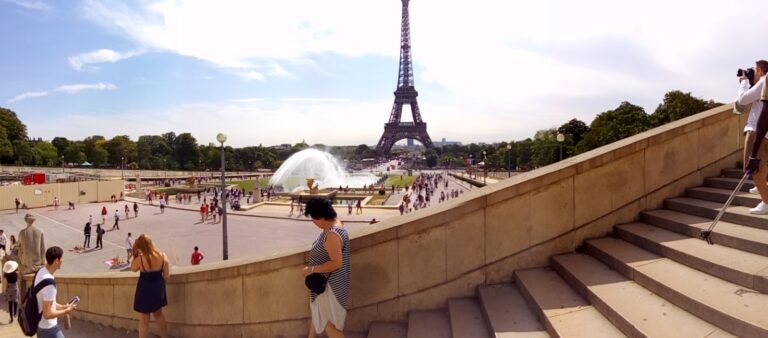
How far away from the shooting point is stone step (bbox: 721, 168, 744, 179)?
6.12m

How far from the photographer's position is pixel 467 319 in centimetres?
452

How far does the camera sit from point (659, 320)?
11.1ft

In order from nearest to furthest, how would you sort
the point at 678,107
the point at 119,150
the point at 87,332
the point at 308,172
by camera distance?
the point at 87,332
the point at 678,107
the point at 308,172
the point at 119,150

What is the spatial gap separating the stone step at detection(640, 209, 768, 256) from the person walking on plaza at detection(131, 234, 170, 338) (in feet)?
19.4

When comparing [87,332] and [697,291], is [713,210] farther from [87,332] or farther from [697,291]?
[87,332]

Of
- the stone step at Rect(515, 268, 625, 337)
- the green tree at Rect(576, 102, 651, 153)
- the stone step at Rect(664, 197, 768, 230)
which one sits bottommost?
the stone step at Rect(515, 268, 625, 337)

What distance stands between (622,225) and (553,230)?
1.01m

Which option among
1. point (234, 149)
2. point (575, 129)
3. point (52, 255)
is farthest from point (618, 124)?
point (234, 149)

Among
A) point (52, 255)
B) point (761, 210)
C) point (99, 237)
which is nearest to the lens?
point (52, 255)

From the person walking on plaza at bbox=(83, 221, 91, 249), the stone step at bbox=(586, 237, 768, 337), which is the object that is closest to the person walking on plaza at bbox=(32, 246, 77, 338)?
the stone step at bbox=(586, 237, 768, 337)

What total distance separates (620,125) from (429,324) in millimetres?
59724

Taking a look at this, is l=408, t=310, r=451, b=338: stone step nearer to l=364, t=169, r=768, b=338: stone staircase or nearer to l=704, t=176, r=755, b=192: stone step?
l=364, t=169, r=768, b=338: stone staircase

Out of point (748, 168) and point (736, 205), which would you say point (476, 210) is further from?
point (736, 205)

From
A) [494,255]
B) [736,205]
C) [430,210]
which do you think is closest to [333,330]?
[430,210]
